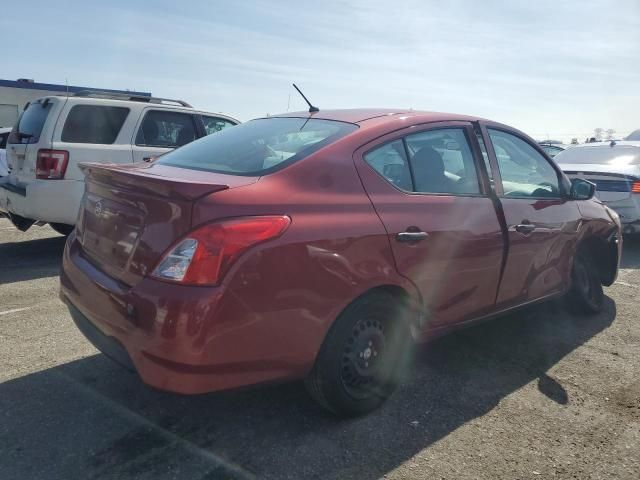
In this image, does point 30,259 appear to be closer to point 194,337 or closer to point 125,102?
point 125,102

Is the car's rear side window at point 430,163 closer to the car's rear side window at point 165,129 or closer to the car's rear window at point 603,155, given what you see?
the car's rear side window at point 165,129

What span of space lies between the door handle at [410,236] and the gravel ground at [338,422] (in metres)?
0.98

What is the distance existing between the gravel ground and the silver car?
144 inches

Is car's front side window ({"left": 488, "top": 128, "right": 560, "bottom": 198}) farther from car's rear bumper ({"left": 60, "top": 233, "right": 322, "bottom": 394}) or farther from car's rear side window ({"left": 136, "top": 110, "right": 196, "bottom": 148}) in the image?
car's rear side window ({"left": 136, "top": 110, "right": 196, "bottom": 148})

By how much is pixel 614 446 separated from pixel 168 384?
2285mm

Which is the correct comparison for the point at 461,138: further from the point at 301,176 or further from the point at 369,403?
the point at 369,403

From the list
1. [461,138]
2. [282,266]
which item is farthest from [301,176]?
[461,138]

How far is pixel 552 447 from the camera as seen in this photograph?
109 inches

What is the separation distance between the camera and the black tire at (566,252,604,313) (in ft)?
15.1

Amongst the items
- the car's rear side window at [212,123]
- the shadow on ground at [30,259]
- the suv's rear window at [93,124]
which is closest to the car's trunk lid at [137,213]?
the shadow on ground at [30,259]

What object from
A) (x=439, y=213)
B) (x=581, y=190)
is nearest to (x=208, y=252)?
(x=439, y=213)

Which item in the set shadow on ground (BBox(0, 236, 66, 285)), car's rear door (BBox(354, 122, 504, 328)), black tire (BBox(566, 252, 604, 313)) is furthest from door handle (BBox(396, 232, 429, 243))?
shadow on ground (BBox(0, 236, 66, 285))

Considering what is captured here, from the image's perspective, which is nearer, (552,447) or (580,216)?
(552,447)

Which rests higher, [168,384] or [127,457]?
[168,384]
